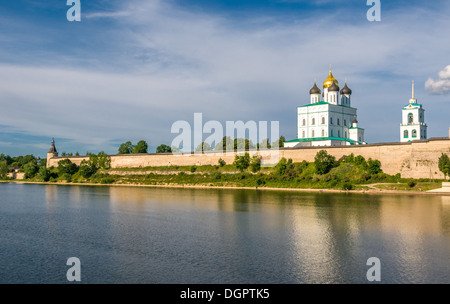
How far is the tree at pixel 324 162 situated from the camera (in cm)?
3825

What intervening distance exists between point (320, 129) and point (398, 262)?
130 feet

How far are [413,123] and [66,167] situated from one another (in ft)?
146

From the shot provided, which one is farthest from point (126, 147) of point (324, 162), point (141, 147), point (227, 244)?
point (227, 244)

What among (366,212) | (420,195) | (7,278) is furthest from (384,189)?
(7,278)

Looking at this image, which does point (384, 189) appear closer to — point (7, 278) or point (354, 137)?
point (354, 137)

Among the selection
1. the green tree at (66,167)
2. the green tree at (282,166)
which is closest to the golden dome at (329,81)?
the green tree at (282,166)

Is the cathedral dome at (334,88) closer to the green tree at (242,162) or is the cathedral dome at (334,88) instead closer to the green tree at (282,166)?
the green tree at (282,166)

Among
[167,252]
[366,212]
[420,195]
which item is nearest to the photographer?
[167,252]

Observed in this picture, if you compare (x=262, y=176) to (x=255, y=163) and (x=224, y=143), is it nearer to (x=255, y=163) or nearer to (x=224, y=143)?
(x=255, y=163)

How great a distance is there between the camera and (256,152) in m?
45.2

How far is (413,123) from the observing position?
165 ft

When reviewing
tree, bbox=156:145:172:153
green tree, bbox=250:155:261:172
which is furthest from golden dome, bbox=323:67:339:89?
tree, bbox=156:145:172:153

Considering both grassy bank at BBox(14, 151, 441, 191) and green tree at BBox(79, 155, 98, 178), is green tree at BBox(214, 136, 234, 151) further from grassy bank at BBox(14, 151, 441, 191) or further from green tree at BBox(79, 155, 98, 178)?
green tree at BBox(79, 155, 98, 178)
